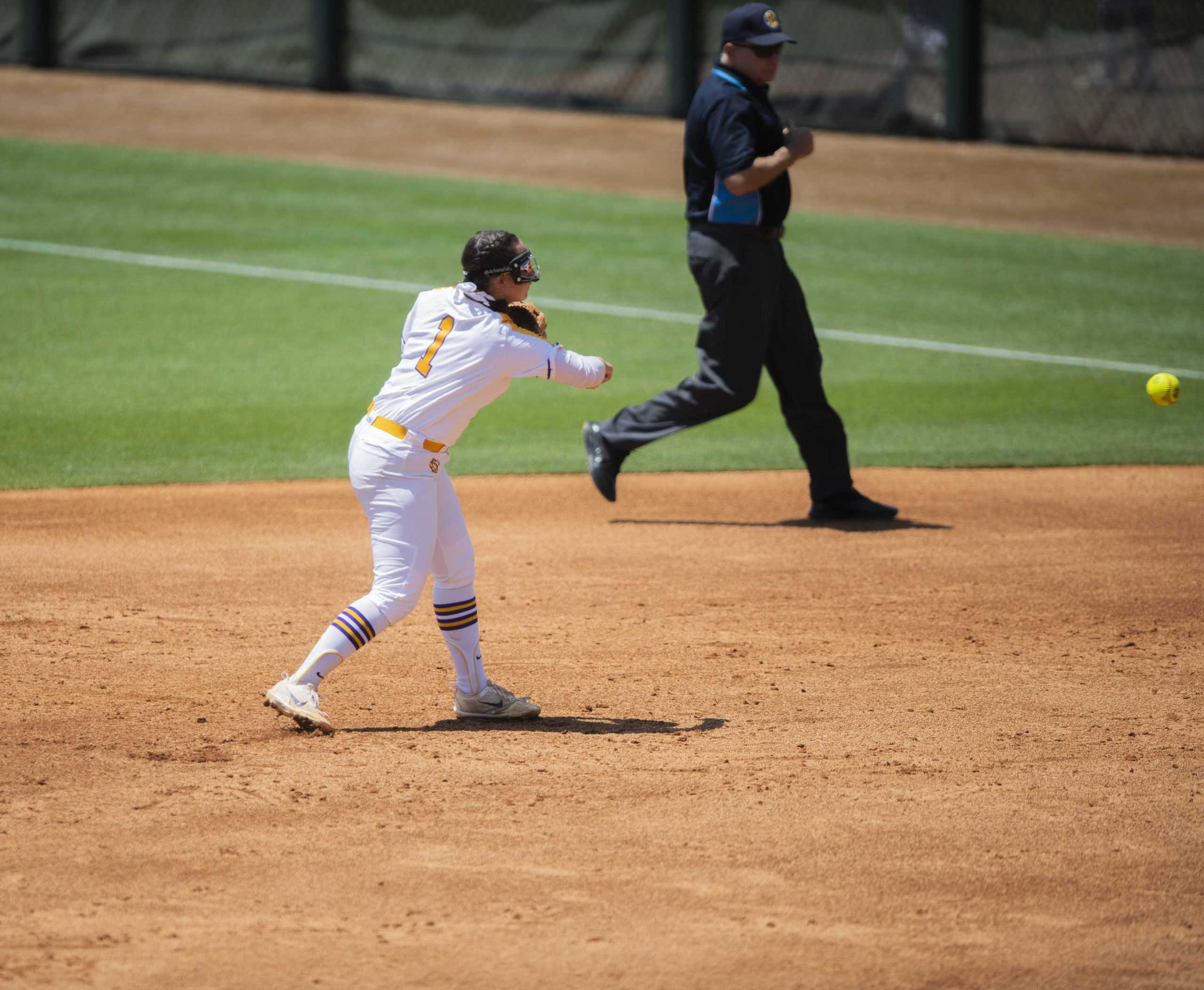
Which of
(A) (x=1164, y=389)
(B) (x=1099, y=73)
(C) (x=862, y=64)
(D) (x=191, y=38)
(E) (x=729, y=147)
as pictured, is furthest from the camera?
(D) (x=191, y=38)

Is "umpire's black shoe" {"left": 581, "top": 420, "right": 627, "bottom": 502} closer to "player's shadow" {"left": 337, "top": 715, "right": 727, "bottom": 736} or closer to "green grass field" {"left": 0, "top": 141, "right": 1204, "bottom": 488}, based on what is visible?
"green grass field" {"left": 0, "top": 141, "right": 1204, "bottom": 488}

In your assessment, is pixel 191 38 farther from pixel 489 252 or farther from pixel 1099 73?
pixel 489 252

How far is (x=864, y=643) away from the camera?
6.41 m

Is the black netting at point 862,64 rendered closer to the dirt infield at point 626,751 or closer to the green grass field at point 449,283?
the green grass field at point 449,283

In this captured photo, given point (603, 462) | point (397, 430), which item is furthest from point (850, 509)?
point (397, 430)

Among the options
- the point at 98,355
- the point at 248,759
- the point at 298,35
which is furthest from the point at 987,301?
the point at 298,35

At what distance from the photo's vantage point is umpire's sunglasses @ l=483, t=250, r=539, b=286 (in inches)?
205

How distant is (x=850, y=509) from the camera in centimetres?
829

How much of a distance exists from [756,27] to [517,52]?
1521cm

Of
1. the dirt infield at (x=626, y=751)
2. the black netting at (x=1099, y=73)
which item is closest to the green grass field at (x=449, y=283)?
the dirt infield at (x=626, y=751)

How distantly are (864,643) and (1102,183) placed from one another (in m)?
13.6

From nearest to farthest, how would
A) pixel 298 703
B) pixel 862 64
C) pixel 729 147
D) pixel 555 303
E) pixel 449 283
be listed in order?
pixel 298 703
pixel 729 147
pixel 555 303
pixel 449 283
pixel 862 64

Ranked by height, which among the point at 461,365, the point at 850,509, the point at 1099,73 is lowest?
the point at 850,509

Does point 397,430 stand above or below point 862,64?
below
